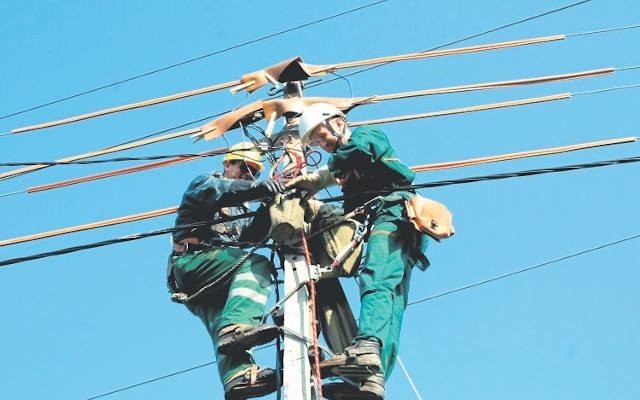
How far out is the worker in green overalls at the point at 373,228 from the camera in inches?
245

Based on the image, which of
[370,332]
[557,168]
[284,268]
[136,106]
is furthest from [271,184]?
[136,106]

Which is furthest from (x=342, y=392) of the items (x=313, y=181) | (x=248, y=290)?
(x=313, y=181)

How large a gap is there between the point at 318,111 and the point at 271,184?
55cm

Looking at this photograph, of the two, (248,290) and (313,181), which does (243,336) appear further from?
(313,181)

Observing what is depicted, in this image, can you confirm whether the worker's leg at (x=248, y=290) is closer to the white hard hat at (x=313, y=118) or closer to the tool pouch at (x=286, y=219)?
the tool pouch at (x=286, y=219)

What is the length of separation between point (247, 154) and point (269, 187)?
102 centimetres

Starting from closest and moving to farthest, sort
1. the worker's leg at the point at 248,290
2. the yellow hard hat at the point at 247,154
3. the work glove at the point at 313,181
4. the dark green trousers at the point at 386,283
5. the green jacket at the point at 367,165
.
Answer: the dark green trousers at the point at 386,283
the worker's leg at the point at 248,290
the green jacket at the point at 367,165
the work glove at the point at 313,181
the yellow hard hat at the point at 247,154

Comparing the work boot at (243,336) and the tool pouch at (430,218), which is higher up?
the tool pouch at (430,218)

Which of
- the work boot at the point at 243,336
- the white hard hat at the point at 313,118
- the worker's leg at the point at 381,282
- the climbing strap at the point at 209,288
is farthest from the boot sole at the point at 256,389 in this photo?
the white hard hat at the point at 313,118

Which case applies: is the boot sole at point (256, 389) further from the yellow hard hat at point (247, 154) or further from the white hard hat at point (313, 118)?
the yellow hard hat at point (247, 154)

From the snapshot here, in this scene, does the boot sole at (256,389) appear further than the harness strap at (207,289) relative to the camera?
No

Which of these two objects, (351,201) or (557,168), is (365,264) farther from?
(557,168)

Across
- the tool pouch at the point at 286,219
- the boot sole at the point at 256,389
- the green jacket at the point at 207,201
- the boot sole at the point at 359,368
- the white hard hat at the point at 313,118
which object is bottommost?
the boot sole at the point at 359,368

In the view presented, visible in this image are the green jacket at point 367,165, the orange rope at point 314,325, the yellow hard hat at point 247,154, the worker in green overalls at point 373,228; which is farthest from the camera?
the yellow hard hat at point 247,154
